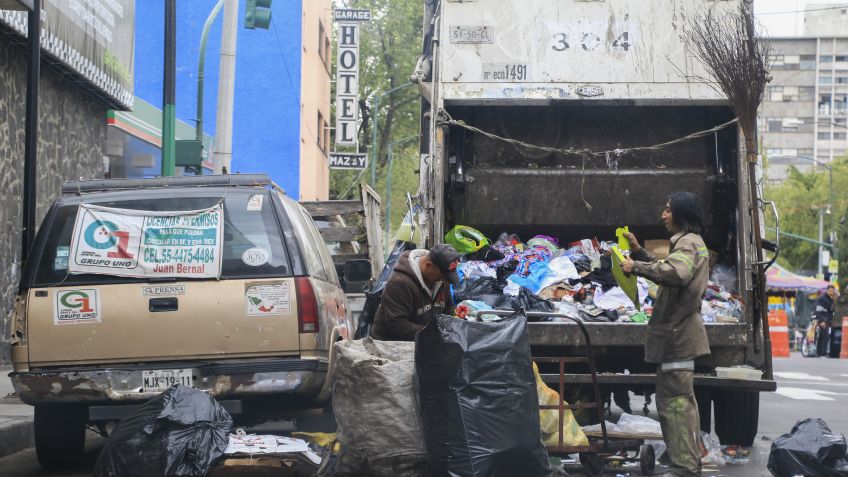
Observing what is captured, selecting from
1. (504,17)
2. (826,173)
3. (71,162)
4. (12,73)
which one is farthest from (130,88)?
(826,173)

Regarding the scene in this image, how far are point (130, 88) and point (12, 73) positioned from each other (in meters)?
5.07

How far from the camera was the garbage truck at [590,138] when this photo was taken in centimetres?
837

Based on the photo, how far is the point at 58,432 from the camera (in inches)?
274

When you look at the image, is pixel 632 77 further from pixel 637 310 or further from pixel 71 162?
pixel 71 162

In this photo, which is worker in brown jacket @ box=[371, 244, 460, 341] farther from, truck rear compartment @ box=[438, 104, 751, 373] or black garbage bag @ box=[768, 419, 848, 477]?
truck rear compartment @ box=[438, 104, 751, 373]

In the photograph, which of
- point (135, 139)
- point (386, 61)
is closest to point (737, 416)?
point (135, 139)

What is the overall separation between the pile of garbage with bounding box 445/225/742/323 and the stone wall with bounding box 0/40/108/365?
6.63m

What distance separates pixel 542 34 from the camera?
8984 millimetres

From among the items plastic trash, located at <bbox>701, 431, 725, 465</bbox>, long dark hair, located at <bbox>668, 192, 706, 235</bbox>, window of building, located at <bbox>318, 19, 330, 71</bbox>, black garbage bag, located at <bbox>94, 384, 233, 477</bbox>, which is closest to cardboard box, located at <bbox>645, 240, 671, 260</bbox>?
plastic trash, located at <bbox>701, 431, 725, 465</bbox>

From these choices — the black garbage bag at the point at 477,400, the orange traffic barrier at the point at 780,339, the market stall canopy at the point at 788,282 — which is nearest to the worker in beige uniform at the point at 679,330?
the black garbage bag at the point at 477,400

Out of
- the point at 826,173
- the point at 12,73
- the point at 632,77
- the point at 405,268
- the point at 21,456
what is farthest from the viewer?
the point at 826,173

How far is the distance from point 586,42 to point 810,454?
149 inches

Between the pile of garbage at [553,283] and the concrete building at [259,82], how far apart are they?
2308 centimetres

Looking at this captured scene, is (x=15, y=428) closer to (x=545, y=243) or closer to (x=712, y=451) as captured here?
(x=545, y=243)
